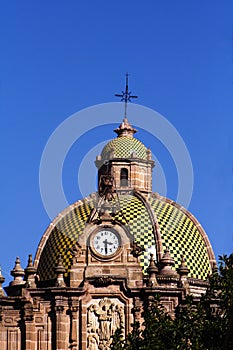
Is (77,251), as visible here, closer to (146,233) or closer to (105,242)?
(105,242)

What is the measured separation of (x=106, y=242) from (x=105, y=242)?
0.17 feet

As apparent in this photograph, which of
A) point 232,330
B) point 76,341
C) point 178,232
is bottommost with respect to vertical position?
point 232,330

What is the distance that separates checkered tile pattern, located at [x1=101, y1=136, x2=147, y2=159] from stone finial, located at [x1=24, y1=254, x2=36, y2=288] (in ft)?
40.2

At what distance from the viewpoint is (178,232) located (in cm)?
14688

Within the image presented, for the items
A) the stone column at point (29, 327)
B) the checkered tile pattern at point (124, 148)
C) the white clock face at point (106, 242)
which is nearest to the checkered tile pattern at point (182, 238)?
the checkered tile pattern at point (124, 148)

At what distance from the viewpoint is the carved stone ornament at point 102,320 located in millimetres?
136250

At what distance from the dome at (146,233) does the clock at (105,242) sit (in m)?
5.03

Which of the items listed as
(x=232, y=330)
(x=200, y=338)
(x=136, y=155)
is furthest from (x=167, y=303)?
(x=232, y=330)

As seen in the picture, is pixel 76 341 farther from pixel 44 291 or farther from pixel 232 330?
pixel 232 330

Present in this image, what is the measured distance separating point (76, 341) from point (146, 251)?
949 centimetres

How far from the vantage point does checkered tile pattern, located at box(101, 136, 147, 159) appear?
151125 mm

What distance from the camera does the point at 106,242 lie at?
452 ft

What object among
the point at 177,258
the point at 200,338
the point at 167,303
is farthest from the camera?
the point at 177,258

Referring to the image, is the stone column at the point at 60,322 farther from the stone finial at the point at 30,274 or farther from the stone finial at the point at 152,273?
the stone finial at the point at 152,273
